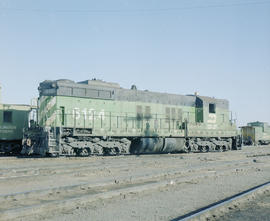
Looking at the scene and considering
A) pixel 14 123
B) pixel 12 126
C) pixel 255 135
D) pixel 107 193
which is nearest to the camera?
pixel 107 193

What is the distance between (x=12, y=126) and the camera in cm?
1817

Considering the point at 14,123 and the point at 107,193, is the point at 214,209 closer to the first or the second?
the point at 107,193

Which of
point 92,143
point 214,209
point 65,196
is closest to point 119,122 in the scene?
point 92,143

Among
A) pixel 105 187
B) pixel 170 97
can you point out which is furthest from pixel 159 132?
pixel 105 187

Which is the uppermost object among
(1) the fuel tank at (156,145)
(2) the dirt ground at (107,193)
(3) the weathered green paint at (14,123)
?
(3) the weathered green paint at (14,123)

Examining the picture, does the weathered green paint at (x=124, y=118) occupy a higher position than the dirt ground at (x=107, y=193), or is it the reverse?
the weathered green paint at (x=124, y=118)

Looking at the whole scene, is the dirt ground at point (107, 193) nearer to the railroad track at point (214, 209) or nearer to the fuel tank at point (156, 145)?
the railroad track at point (214, 209)

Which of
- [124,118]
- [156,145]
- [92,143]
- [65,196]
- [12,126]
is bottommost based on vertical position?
[65,196]

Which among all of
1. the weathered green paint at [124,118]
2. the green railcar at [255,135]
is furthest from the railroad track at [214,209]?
the green railcar at [255,135]

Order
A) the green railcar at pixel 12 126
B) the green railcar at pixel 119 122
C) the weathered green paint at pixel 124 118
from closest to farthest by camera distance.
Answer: the green railcar at pixel 119 122 → the weathered green paint at pixel 124 118 → the green railcar at pixel 12 126

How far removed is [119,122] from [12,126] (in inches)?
233

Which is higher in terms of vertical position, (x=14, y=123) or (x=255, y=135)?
(x=14, y=123)

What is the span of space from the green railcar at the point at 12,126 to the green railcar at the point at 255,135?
24.8 meters

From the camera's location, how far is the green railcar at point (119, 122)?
1545 centimetres
